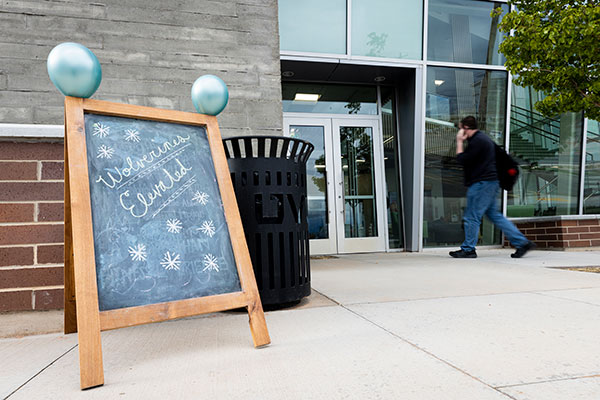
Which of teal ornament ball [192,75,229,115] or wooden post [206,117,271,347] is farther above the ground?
teal ornament ball [192,75,229,115]

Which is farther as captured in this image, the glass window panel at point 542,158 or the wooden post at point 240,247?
the glass window panel at point 542,158

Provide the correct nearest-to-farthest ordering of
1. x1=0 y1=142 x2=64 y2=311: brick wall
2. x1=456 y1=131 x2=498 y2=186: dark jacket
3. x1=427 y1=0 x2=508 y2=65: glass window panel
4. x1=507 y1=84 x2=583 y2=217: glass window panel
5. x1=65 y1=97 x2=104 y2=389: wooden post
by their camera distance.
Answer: x1=65 y1=97 x2=104 y2=389: wooden post, x1=0 y1=142 x2=64 y2=311: brick wall, x1=456 y1=131 x2=498 y2=186: dark jacket, x1=427 y1=0 x2=508 y2=65: glass window panel, x1=507 y1=84 x2=583 y2=217: glass window panel

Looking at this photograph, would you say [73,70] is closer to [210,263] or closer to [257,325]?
[210,263]

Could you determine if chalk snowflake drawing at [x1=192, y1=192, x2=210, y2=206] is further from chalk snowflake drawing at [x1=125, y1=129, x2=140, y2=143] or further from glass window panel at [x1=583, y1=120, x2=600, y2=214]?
glass window panel at [x1=583, y1=120, x2=600, y2=214]

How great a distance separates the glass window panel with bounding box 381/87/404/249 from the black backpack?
261cm

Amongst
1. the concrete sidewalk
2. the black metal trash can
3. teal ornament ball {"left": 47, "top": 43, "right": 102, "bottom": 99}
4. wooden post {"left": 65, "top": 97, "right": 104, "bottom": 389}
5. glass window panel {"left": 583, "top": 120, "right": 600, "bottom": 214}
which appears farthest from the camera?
glass window panel {"left": 583, "top": 120, "right": 600, "bottom": 214}

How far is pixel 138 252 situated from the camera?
167 centimetres

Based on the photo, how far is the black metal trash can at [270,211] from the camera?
239 cm

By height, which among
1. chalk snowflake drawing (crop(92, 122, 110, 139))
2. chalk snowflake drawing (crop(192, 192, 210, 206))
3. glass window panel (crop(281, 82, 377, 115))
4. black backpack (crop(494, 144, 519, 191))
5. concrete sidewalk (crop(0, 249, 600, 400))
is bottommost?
concrete sidewalk (crop(0, 249, 600, 400))

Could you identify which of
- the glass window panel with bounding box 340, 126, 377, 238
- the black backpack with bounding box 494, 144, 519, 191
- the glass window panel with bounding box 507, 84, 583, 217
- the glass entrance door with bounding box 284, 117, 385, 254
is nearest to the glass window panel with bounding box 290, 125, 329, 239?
the glass entrance door with bounding box 284, 117, 385, 254

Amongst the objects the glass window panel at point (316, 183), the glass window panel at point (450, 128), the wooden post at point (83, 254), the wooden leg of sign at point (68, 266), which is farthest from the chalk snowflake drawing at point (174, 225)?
the glass window panel at point (450, 128)

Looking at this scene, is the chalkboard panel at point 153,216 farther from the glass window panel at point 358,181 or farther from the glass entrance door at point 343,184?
the glass window panel at point 358,181

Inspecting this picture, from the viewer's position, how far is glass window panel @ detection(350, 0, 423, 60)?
6816 millimetres

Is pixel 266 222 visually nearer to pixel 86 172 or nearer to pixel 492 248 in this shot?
pixel 86 172
